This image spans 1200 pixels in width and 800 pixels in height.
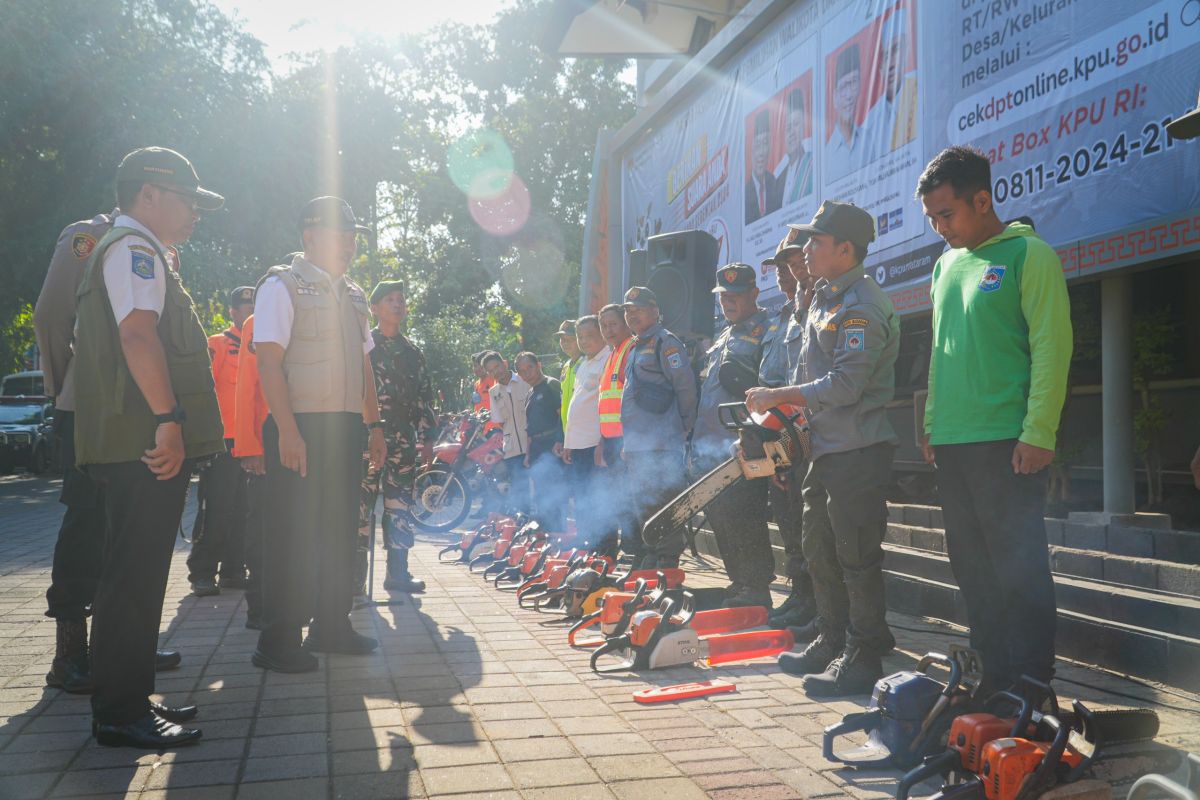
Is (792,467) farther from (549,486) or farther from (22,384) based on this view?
(22,384)

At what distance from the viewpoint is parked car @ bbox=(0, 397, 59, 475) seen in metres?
22.9

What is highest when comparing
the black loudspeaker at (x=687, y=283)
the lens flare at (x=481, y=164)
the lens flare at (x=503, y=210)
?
the lens flare at (x=481, y=164)

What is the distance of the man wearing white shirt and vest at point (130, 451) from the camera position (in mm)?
3631

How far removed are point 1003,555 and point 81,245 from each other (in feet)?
13.6

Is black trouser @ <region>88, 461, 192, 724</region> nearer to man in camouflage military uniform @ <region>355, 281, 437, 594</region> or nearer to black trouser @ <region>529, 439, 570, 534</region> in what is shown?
man in camouflage military uniform @ <region>355, 281, 437, 594</region>

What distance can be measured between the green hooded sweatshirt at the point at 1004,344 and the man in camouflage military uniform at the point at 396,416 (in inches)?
171

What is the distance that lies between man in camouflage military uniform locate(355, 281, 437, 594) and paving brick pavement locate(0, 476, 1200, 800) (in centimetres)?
155

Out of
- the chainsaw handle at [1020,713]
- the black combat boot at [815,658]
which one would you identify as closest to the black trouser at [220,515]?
the black combat boot at [815,658]

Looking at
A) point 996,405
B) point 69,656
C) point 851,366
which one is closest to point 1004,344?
point 996,405

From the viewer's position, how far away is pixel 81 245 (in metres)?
4.60

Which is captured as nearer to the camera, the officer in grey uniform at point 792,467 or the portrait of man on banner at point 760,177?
the officer in grey uniform at point 792,467

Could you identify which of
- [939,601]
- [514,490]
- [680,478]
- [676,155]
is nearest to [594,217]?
[676,155]

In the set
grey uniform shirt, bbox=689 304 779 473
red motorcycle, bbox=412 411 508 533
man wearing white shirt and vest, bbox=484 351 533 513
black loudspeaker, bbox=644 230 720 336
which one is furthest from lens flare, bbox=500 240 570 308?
grey uniform shirt, bbox=689 304 779 473

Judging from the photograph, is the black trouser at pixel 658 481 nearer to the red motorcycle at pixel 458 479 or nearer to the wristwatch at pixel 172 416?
the wristwatch at pixel 172 416
